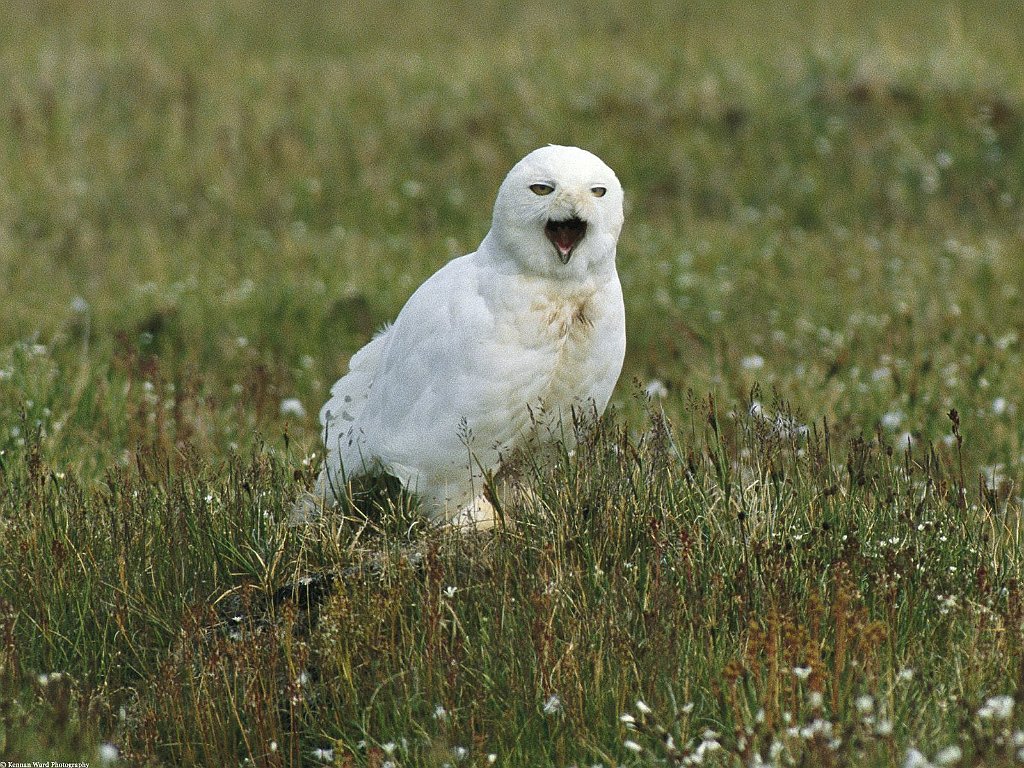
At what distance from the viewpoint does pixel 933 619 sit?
159 inches

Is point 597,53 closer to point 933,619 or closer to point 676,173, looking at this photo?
point 676,173

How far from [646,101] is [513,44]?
2430 millimetres

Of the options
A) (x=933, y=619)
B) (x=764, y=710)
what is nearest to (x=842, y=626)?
(x=764, y=710)

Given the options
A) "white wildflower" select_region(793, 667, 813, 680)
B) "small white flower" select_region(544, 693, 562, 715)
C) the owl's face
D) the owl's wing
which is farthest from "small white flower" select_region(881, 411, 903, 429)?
"small white flower" select_region(544, 693, 562, 715)

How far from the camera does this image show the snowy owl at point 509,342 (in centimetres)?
429

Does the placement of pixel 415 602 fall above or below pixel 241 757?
above

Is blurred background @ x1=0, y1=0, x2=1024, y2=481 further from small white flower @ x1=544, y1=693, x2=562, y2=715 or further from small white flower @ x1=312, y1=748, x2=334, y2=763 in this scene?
small white flower @ x1=544, y1=693, x2=562, y2=715

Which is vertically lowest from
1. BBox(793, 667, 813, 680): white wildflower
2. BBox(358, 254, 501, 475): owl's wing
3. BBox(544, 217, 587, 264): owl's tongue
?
BBox(793, 667, 813, 680): white wildflower

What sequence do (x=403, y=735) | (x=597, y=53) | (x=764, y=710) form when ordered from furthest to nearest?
1. (x=597, y=53)
2. (x=403, y=735)
3. (x=764, y=710)

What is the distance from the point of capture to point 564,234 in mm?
4324

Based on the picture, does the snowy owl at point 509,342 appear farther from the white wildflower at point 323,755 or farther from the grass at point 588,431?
the white wildflower at point 323,755

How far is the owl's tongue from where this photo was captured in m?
4.32

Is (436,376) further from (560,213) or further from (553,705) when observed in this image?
(553,705)

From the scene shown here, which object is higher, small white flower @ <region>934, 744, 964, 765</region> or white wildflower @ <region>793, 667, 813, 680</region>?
small white flower @ <region>934, 744, 964, 765</region>
